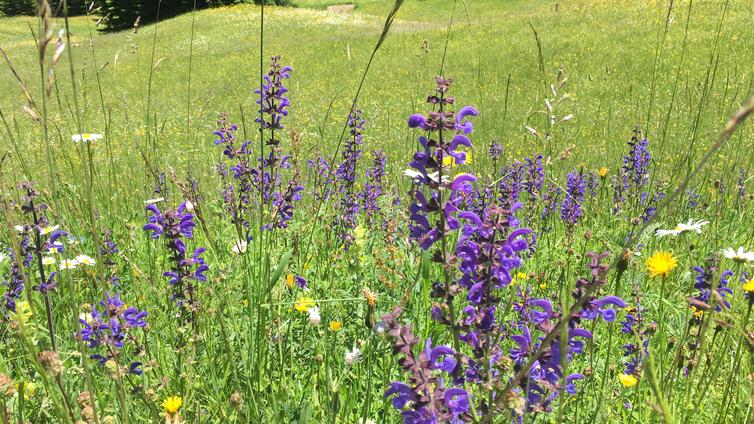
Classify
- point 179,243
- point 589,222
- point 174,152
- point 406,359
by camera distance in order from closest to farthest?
point 406,359 → point 179,243 → point 589,222 → point 174,152

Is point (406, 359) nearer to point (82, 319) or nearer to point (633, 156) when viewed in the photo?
point (82, 319)

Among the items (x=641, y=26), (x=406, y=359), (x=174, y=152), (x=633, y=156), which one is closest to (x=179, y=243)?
(x=406, y=359)

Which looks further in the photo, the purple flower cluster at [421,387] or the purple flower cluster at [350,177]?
the purple flower cluster at [350,177]

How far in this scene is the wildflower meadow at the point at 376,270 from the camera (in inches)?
52.8

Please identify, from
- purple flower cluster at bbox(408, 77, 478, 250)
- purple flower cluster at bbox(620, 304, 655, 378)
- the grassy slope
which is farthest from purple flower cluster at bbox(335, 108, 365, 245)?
the grassy slope

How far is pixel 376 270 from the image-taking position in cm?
349

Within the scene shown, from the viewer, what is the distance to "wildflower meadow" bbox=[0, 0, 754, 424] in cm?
134

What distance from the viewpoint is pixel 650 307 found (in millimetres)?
2932

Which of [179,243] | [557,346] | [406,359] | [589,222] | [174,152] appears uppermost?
[406,359]

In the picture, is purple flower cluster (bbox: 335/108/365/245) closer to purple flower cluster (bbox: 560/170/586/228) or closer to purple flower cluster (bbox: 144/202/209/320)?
purple flower cluster (bbox: 560/170/586/228)

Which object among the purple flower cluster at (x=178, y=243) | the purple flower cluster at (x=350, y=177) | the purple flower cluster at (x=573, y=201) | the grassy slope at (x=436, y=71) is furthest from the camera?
the grassy slope at (x=436, y=71)

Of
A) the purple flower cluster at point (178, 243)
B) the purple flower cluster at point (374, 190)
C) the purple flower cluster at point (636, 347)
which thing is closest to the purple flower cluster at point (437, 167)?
the purple flower cluster at point (636, 347)

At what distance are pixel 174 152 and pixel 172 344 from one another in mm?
9992

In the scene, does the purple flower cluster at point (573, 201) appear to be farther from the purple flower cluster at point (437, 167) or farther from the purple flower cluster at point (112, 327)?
the purple flower cluster at point (112, 327)
